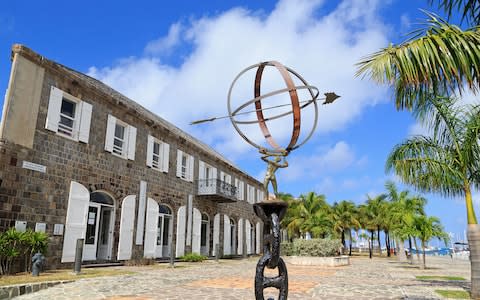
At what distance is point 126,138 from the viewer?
16078mm

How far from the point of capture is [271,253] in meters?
3.88

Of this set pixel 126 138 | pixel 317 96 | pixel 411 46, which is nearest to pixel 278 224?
pixel 317 96

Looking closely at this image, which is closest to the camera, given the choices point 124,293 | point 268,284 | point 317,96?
point 268,284

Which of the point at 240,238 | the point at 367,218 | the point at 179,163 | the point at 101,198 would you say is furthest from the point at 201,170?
the point at 367,218

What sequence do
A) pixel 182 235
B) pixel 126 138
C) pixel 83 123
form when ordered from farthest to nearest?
pixel 182 235, pixel 126 138, pixel 83 123

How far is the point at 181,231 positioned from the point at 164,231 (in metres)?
0.98

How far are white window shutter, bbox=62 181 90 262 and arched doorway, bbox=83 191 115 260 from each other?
24.7 inches

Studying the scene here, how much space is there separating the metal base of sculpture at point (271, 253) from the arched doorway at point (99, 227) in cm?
1138

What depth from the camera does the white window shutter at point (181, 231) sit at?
19.1 m

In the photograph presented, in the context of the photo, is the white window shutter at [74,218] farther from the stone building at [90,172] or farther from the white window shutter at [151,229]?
the white window shutter at [151,229]

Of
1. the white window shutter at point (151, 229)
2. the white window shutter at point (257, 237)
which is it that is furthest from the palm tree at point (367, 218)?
the white window shutter at point (151, 229)

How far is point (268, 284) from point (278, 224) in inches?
25.9

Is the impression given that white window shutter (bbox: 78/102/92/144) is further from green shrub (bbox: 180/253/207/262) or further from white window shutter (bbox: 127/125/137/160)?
green shrub (bbox: 180/253/207/262)

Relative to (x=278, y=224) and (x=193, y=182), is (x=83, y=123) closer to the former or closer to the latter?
(x=193, y=182)
